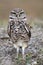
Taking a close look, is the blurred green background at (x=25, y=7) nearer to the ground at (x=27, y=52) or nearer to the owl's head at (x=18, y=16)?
the ground at (x=27, y=52)

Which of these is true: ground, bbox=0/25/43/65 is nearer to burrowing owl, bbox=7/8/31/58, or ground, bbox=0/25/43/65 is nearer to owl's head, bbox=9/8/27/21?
burrowing owl, bbox=7/8/31/58

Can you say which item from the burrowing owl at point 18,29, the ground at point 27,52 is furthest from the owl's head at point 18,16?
the ground at point 27,52

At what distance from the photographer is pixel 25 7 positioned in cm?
1424

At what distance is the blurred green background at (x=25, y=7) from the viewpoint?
13852mm

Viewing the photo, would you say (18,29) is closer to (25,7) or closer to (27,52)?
(27,52)

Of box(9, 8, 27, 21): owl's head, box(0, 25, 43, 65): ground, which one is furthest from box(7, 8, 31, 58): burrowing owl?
box(0, 25, 43, 65): ground

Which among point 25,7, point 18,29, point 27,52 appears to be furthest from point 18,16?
point 25,7

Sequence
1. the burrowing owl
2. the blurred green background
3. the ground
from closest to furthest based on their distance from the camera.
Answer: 1. the burrowing owl
2. the ground
3. the blurred green background

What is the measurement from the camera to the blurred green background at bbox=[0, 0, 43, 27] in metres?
13.9

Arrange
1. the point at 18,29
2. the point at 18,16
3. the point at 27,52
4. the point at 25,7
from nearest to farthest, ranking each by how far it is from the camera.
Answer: the point at 18,29, the point at 18,16, the point at 27,52, the point at 25,7

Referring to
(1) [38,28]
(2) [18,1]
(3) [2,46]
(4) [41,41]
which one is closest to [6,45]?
(3) [2,46]

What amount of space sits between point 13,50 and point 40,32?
171 centimetres

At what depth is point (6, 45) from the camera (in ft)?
35.8

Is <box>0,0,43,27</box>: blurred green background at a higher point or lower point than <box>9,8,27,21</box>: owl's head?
lower
